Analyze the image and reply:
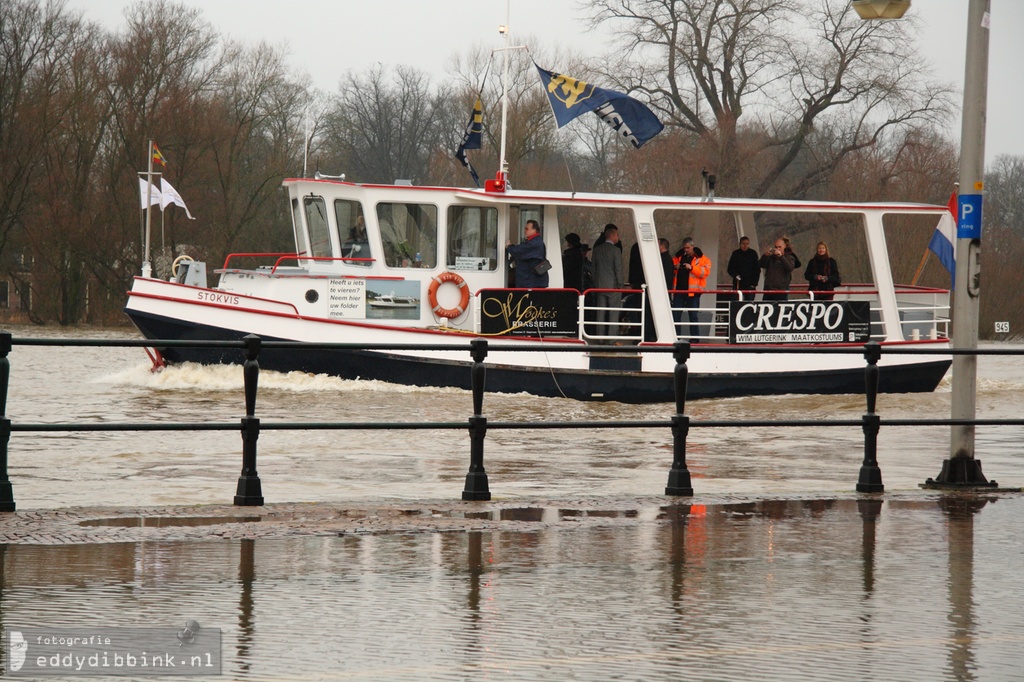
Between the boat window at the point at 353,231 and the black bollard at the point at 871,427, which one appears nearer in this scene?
the black bollard at the point at 871,427

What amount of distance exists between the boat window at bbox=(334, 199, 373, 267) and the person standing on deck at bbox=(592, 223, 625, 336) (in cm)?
370

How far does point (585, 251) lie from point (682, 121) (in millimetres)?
22155

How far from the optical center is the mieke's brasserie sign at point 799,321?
20.6 m

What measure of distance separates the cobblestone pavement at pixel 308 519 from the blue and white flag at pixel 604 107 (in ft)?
39.0

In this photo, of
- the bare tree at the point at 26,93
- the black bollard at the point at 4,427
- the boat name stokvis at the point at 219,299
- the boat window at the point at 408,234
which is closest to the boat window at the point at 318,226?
the boat window at the point at 408,234

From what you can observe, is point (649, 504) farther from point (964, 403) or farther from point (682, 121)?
point (682, 121)

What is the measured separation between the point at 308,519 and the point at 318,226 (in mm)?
14627

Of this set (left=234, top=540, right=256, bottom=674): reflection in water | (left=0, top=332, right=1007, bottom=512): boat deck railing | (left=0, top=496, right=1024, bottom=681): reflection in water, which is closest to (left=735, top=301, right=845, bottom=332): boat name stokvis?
(left=0, top=332, right=1007, bottom=512): boat deck railing

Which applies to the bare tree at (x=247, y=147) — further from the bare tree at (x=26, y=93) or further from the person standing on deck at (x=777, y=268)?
the person standing on deck at (x=777, y=268)

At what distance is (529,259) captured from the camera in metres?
20.2

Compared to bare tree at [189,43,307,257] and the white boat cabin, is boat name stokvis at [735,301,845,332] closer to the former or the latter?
the white boat cabin

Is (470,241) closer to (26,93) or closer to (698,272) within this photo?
(698,272)

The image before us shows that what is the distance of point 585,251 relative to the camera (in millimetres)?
20797

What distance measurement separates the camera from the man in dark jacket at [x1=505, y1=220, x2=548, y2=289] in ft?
66.3
